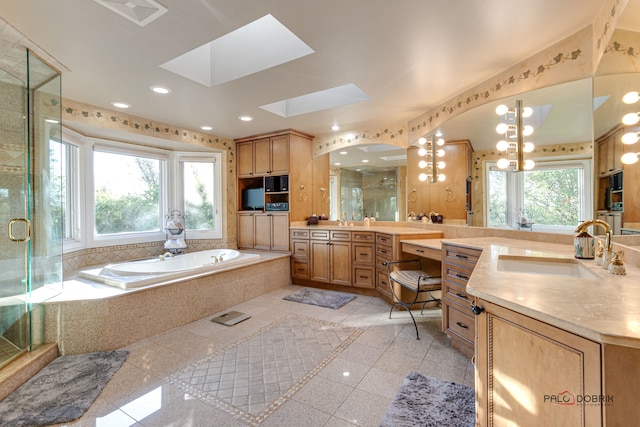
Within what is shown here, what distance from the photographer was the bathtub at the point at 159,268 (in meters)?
2.64

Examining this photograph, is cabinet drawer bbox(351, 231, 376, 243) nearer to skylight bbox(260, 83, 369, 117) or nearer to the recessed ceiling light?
skylight bbox(260, 83, 369, 117)

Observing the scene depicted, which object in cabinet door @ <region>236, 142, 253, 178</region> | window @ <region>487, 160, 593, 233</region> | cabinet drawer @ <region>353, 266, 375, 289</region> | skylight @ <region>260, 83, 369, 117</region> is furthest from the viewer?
cabinet door @ <region>236, 142, 253, 178</region>

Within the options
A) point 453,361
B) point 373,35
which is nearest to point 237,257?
point 453,361

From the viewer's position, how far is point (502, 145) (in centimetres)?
248

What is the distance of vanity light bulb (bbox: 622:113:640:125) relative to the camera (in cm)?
132

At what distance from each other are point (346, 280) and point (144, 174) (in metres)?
3.39

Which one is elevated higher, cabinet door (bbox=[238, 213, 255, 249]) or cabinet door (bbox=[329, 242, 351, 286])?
cabinet door (bbox=[238, 213, 255, 249])

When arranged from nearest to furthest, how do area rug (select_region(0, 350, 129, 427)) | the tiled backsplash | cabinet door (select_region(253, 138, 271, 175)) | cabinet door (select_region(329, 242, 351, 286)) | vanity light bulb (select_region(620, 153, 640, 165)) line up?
vanity light bulb (select_region(620, 153, 640, 165)) → area rug (select_region(0, 350, 129, 427)) → the tiled backsplash → cabinet door (select_region(329, 242, 351, 286)) → cabinet door (select_region(253, 138, 271, 175))

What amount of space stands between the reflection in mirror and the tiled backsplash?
200cm

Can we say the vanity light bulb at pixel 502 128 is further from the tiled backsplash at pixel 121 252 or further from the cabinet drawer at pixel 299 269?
the tiled backsplash at pixel 121 252

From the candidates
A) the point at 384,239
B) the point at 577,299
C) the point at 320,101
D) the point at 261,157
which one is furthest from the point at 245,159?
the point at 577,299

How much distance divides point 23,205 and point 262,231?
2801mm

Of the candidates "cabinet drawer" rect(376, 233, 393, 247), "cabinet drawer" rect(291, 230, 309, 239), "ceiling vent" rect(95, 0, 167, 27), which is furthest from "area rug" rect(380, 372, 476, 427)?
"ceiling vent" rect(95, 0, 167, 27)

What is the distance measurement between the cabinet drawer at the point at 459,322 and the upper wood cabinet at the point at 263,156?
291 centimetres
